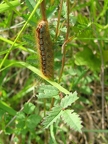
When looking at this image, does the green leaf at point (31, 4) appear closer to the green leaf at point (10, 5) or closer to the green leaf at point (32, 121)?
the green leaf at point (10, 5)

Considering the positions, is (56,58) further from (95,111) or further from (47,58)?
(95,111)

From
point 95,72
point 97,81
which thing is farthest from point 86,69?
point 97,81

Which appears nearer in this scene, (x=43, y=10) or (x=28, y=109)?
(x=43, y=10)

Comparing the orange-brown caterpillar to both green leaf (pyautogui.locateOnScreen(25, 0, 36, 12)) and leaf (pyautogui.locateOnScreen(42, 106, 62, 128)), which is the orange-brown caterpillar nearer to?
green leaf (pyautogui.locateOnScreen(25, 0, 36, 12))

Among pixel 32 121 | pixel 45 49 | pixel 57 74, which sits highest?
pixel 45 49

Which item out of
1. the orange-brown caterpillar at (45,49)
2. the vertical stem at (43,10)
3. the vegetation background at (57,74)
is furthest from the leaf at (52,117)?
the vertical stem at (43,10)

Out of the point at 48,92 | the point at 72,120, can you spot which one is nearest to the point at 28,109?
the point at 48,92

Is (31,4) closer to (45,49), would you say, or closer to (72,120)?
(45,49)
